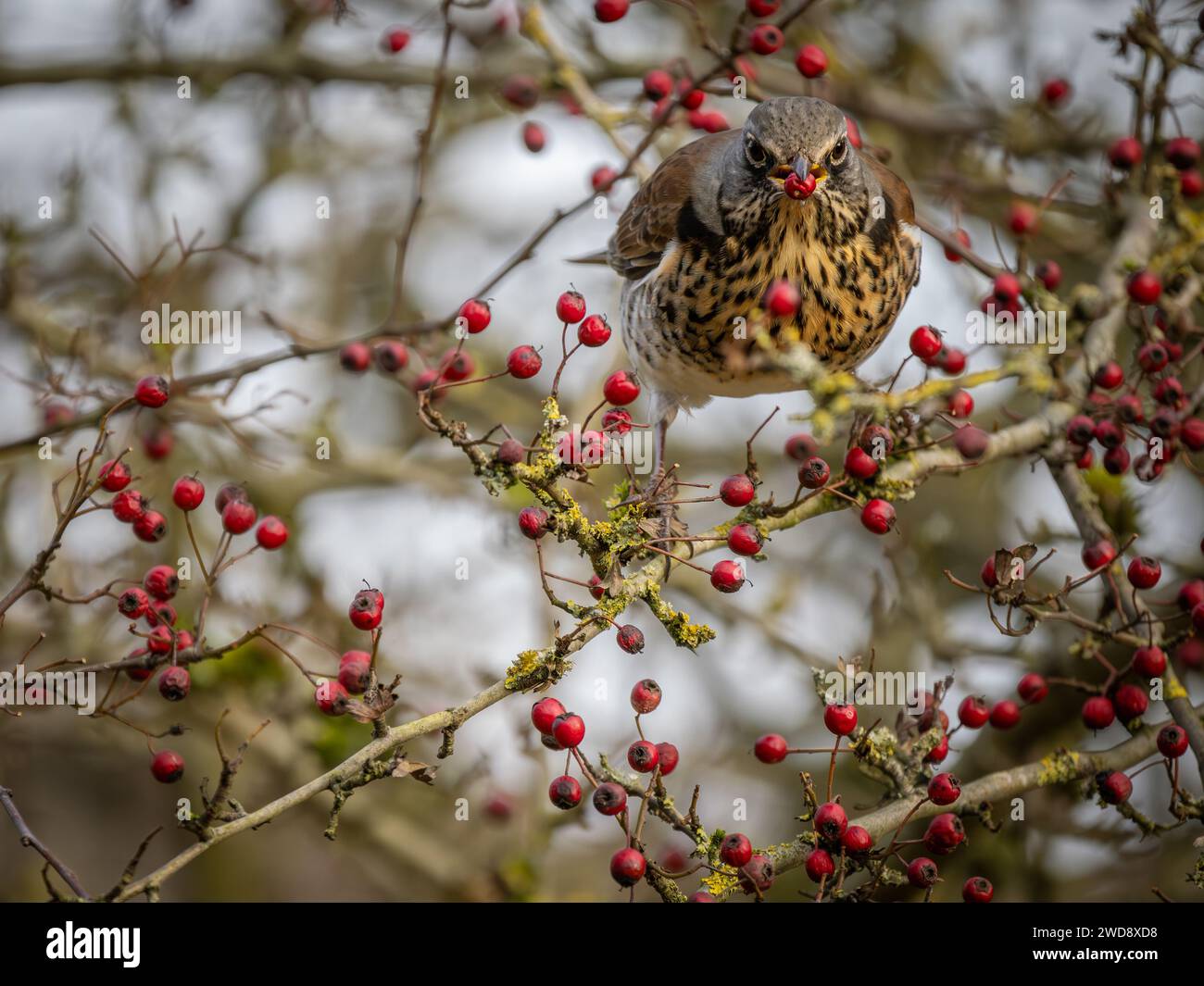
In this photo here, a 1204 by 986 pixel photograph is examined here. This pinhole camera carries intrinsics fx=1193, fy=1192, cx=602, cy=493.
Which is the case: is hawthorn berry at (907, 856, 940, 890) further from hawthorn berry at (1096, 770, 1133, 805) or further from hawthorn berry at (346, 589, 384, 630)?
hawthorn berry at (346, 589, 384, 630)

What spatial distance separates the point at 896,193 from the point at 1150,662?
159cm

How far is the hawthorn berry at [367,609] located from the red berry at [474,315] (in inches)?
26.6

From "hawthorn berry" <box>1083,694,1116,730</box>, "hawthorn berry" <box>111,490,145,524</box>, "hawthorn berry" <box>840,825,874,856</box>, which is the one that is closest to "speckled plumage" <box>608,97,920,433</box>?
"hawthorn berry" <box>1083,694,1116,730</box>

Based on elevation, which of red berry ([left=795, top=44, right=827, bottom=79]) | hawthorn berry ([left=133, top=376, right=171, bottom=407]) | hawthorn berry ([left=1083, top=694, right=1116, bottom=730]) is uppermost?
red berry ([left=795, top=44, right=827, bottom=79])

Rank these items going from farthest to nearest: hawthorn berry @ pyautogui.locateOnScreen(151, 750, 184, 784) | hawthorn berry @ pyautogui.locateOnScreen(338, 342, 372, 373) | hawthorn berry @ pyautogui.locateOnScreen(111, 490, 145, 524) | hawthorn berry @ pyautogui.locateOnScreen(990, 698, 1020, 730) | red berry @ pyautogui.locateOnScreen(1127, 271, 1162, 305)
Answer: hawthorn berry @ pyautogui.locateOnScreen(338, 342, 372, 373) < red berry @ pyautogui.locateOnScreen(1127, 271, 1162, 305) < hawthorn berry @ pyautogui.locateOnScreen(990, 698, 1020, 730) < hawthorn berry @ pyautogui.locateOnScreen(111, 490, 145, 524) < hawthorn berry @ pyautogui.locateOnScreen(151, 750, 184, 784)

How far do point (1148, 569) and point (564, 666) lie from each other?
1392mm

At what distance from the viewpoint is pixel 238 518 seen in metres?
2.57

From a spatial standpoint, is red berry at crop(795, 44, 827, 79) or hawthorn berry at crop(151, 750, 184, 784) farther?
red berry at crop(795, 44, 827, 79)

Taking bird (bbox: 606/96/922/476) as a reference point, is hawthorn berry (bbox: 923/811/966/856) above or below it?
below

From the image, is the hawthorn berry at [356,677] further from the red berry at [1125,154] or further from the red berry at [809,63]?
the red berry at [1125,154]

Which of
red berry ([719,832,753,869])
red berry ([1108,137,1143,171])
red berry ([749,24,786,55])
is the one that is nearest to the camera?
red berry ([719,832,753,869])

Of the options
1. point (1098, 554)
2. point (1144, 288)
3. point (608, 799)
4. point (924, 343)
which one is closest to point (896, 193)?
point (1144, 288)

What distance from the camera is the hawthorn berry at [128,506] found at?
2.60 m

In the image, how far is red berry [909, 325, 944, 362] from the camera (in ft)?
8.87
